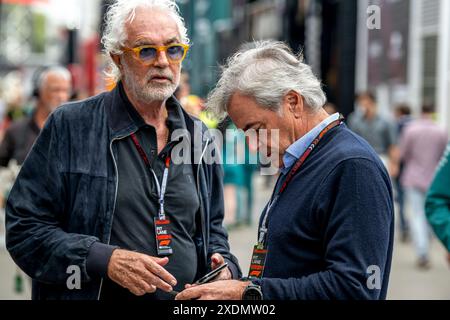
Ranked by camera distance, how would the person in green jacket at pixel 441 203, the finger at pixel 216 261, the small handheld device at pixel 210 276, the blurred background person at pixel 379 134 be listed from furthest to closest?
1. the blurred background person at pixel 379 134
2. the person in green jacket at pixel 441 203
3. the finger at pixel 216 261
4. the small handheld device at pixel 210 276

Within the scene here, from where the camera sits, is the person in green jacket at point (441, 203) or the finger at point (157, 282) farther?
the person in green jacket at point (441, 203)

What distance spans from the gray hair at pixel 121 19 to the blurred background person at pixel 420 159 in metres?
6.39

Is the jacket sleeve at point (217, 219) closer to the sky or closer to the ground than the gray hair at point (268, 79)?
closer to the ground

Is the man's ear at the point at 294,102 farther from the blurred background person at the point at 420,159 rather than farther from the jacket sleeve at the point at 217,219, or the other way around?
the blurred background person at the point at 420,159

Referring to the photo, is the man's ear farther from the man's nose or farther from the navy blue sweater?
the man's nose

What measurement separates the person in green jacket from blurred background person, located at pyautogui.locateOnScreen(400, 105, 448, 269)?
5.43m

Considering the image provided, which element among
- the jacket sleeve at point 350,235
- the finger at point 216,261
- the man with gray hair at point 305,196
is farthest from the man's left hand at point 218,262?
the jacket sleeve at point 350,235

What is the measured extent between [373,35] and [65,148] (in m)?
17.5

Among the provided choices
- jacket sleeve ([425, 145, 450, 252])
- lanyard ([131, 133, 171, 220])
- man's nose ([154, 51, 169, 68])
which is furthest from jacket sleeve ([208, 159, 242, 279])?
jacket sleeve ([425, 145, 450, 252])

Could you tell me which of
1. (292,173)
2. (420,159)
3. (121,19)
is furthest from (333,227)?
(420,159)

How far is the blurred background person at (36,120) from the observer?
5.66m

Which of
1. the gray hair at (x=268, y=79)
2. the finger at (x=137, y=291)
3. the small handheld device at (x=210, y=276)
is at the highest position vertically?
the gray hair at (x=268, y=79)

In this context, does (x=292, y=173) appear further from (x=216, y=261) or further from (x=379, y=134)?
(x=379, y=134)

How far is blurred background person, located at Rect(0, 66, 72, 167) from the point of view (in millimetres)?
5664
